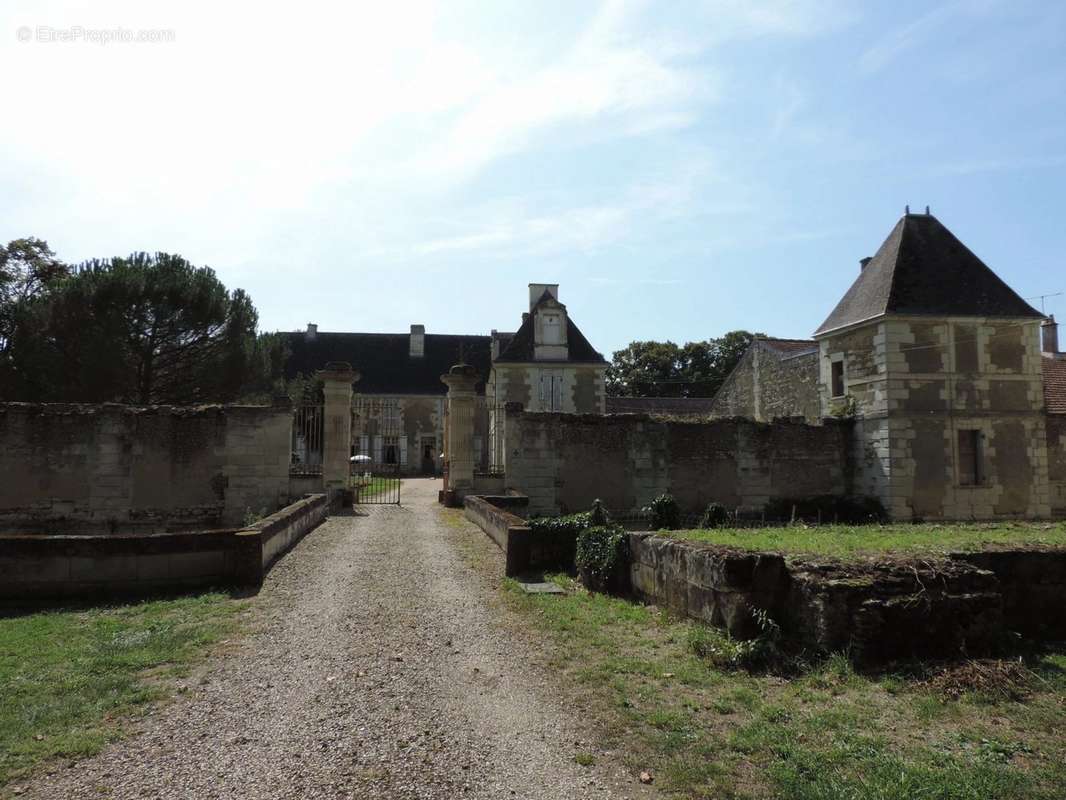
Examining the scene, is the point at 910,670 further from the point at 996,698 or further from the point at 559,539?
the point at 559,539

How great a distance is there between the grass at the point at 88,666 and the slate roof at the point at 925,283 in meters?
15.2

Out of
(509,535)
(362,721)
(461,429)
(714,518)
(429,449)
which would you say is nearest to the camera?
(362,721)

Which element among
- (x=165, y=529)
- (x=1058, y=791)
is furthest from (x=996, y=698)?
(x=165, y=529)

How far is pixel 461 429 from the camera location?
587 inches

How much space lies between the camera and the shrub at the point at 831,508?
1597 centimetres

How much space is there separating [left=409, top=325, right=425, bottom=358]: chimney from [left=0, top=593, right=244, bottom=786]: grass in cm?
3621

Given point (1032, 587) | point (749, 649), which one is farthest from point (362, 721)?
point (1032, 587)

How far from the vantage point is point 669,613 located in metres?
6.11

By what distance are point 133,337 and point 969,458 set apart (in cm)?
2455

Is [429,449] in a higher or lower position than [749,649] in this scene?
higher

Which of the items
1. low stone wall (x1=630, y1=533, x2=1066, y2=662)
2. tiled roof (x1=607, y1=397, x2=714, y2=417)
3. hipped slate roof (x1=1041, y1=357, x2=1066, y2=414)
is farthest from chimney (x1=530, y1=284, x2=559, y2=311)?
low stone wall (x1=630, y1=533, x2=1066, y2=662)

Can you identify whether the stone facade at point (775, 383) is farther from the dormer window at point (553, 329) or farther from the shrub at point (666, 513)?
the shrub at point (666, 513)

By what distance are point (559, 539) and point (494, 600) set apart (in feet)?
5.41

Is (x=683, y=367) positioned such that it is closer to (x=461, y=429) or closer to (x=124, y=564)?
(x=461, y=429)
